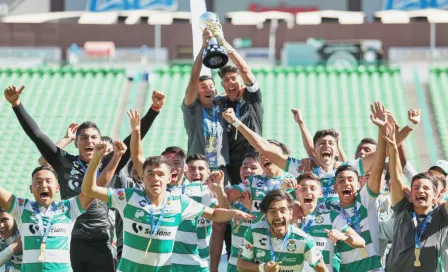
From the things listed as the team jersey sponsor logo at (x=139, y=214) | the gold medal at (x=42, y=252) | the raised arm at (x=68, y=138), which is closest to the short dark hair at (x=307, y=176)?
the team jersey sponsor logo at (x=139, y=214)

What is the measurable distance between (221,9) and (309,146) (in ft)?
89.3

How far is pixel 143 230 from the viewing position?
794 cm

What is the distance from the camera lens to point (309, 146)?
946cm

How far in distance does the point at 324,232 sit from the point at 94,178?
6.35 feet

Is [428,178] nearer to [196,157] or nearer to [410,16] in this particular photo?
[196,157]

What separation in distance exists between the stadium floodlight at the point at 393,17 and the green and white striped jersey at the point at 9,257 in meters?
23.3

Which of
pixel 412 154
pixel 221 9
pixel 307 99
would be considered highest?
pixel 221 9

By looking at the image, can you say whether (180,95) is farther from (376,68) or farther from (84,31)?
(84,31)

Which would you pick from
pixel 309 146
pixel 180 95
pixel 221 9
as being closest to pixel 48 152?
pixel 309 146

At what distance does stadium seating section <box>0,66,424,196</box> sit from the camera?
57.1 ft

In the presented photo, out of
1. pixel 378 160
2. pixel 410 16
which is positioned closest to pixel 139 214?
pixel 378 160

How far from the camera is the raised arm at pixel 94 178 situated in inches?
304

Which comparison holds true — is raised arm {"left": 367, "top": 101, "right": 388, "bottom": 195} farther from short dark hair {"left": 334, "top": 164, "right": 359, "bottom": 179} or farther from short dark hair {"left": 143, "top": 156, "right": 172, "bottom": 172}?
short dark hair {"left": 143, "top": 156, "right": 172, "bottom": 172}

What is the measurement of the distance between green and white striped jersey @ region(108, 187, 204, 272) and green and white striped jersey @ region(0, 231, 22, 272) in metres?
1.50
